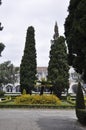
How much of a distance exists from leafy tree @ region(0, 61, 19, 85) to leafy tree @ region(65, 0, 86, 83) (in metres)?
70.1

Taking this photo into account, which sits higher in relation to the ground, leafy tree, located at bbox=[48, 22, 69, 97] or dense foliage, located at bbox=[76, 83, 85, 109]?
leafy tree, located at bbox=[48, 22, 69, 97]

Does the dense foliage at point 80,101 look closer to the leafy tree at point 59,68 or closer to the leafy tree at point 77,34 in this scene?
the leafy tree at point 77,34

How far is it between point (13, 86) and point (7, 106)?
208 feet

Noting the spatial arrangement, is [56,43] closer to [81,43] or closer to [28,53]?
[28,53]

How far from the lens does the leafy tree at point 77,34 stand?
1941cm

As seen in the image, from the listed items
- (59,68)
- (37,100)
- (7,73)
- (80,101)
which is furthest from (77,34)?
(7,73)

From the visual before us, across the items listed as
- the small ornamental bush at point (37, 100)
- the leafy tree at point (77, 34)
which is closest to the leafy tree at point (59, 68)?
the small ornamental bush at point (37, 100)

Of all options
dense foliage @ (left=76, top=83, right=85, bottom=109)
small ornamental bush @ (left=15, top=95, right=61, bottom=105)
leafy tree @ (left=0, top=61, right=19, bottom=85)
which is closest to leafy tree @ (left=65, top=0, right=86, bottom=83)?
dense foliage @ (left=76, top=83, right=85, bottom=109)

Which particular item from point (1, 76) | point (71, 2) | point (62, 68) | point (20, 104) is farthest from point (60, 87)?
point (71, 2)

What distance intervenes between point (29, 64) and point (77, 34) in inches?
1720

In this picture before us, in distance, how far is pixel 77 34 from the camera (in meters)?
19.8

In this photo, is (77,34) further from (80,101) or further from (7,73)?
(7,73)

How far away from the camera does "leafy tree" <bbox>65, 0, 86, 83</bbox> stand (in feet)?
63.7

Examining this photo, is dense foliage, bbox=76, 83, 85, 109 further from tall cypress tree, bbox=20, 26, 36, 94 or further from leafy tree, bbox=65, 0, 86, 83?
tall cypress tree, bbox=20, 26, 36, 94
